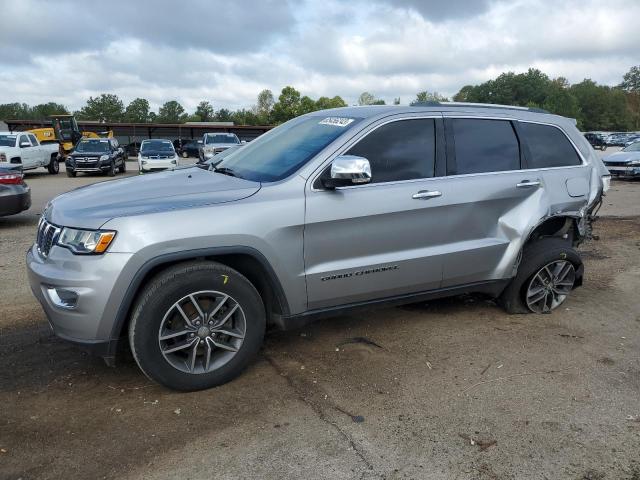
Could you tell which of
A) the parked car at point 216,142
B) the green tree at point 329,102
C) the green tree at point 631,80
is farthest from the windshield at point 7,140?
the green tree at point 631,80

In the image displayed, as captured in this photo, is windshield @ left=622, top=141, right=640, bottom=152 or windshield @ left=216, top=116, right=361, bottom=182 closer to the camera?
windshield @ left=216, top=116, right=361, bottom=182

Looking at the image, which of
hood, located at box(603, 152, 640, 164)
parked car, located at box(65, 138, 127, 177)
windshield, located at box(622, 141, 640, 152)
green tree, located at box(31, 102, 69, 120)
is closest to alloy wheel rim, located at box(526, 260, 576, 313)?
hood, located at box(603, 152, 640, 164)

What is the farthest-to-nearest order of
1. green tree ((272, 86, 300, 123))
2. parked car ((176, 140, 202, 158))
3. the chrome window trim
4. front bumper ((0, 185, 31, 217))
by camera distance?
green tree ((272, 86, 300, 123)) → parked car ((176, 140, 202, 158)) → front bumper ((0, 185, 31, 217)) → the chrome window trim

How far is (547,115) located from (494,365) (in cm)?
240

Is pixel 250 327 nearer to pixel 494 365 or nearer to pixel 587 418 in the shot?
pixel 494 365

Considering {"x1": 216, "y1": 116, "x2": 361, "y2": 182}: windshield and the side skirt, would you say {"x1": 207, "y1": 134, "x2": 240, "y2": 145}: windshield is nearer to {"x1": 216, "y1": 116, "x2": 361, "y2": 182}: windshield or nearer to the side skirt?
{"x1": 216, "y1": 116, "x2": 361, "y2": 182}: windshield

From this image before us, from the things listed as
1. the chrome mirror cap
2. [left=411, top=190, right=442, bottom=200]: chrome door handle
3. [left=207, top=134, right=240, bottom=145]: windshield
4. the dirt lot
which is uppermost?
the chrome mirror cap

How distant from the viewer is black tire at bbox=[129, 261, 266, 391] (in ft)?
10.5

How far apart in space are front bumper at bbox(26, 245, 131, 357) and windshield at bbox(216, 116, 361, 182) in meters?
1.18

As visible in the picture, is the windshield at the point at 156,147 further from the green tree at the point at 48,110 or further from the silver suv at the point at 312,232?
the green tree at the point at 48,110

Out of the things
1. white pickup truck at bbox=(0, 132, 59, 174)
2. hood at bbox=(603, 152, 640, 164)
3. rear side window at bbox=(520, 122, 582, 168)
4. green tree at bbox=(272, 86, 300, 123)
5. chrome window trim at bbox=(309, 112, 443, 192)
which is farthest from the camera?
green tree at bbox=(272, 86, 300, 123)

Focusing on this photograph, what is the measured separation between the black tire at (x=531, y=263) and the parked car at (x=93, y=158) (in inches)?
797

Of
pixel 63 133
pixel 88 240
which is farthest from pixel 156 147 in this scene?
pixel 88 240

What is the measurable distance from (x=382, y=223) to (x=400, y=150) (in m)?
0.61
